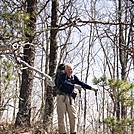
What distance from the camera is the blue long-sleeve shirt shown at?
Answer: 543 centimetres

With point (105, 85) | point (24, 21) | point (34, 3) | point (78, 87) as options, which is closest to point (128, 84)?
point (105, 85)

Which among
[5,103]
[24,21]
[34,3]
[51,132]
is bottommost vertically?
[51,132]

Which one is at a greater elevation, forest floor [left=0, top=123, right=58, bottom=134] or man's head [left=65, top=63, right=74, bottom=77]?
man's head [left=65, top=63, right=74, bottom=77]

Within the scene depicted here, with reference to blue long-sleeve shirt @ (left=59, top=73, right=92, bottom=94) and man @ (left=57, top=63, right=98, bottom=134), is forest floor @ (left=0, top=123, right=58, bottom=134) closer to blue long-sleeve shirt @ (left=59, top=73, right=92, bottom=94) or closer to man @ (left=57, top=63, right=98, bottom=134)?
man @ (left=57, top=63, right=98, bottom=134)

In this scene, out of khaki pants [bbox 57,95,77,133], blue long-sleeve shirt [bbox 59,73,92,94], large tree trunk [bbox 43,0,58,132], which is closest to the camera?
blue long-sleeve shirt [bbox 59,73,92,94]

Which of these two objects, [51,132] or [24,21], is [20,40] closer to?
[24,21]

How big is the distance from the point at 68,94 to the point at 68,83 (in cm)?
32

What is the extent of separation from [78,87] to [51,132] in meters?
1.90

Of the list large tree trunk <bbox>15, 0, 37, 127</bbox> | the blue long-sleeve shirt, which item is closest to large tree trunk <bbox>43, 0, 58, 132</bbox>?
large tree trunk <bbox>15, 0, 37, 127</bbox>

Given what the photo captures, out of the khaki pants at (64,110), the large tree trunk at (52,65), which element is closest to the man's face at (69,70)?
the khaki pants at (64,110)

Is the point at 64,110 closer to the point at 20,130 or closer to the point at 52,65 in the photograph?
the point at 20,130

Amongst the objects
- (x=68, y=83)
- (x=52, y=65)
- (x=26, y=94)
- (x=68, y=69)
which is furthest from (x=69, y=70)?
(x=52, y=65)

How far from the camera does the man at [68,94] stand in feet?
18.0

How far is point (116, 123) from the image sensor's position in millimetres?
6730
